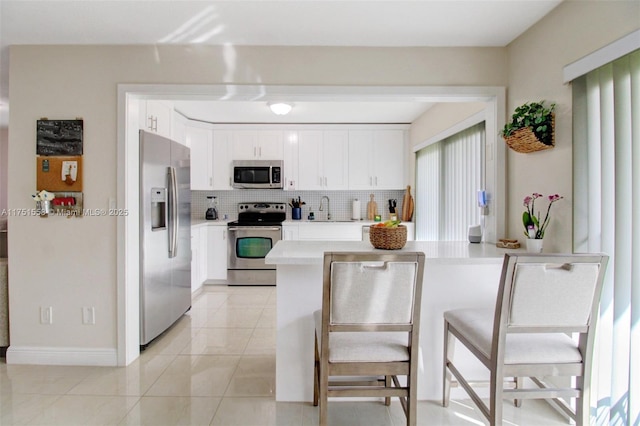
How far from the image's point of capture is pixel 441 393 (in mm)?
2195

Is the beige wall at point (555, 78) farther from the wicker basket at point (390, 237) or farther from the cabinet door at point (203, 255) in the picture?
the cabinet door at point (203, 255)

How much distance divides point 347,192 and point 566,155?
12.3ft

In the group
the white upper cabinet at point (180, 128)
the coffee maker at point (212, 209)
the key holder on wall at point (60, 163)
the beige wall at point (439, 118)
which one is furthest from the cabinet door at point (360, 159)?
the key holder on wall at point (60, 163)

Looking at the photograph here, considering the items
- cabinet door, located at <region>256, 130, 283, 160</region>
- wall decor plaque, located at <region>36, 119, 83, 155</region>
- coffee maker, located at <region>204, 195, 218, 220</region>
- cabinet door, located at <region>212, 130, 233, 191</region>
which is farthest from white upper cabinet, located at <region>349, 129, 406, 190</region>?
wall decor plaque, located at <region>36, 119, 83, 155</region>

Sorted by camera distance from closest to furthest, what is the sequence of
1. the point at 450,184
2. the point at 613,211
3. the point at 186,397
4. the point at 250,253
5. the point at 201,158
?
the point at 613,211 → the point at 186,397 → the point at 450,184 → the point at 250,253 → the point at 201,158

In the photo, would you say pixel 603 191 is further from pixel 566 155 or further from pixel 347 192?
pixel 347 192

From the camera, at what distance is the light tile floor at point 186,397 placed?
1995mm

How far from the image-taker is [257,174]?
5.23m

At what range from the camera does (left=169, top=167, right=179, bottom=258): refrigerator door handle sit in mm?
3271

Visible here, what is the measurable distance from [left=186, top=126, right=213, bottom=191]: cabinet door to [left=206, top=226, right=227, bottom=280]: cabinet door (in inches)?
26.4

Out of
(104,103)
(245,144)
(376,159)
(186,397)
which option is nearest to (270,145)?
(245,144)

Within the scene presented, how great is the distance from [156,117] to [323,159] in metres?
2.60

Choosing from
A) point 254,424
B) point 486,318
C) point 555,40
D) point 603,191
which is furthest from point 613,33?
point 254,424

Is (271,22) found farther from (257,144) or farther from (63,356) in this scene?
(257,144)
